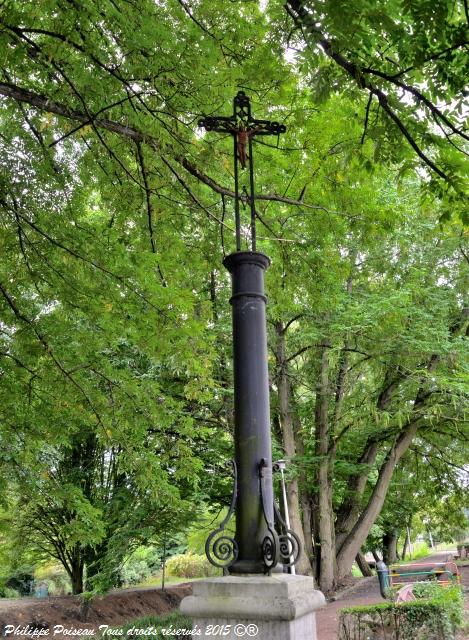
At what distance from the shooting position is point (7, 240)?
4.85 metres

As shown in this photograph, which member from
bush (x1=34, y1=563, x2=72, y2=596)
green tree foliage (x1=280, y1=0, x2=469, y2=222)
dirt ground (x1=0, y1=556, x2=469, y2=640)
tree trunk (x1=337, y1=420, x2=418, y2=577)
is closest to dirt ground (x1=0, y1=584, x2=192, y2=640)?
dirt ground (x1=0, y1=556, x2=469, y2=640)

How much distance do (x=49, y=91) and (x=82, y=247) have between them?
1.34m

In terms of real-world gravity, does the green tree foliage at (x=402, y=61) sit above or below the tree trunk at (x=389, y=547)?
above

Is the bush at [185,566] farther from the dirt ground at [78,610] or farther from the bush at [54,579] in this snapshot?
the dirt ground at [78,610]

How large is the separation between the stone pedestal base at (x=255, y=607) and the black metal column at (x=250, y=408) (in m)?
0.11

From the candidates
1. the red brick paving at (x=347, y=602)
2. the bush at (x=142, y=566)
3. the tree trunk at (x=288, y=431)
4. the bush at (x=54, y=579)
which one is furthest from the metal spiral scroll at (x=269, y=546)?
the bush at (x=54, y=579)

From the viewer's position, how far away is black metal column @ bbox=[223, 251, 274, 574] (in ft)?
7.04

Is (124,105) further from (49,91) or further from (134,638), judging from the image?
(134,638)

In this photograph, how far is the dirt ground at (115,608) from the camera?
921 cm

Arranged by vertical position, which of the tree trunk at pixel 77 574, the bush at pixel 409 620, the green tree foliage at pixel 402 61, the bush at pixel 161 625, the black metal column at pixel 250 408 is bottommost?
the bush at pixel 161 625

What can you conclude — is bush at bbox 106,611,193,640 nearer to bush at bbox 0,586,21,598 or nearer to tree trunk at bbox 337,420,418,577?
tree trunk at bbox 337,420,418,577

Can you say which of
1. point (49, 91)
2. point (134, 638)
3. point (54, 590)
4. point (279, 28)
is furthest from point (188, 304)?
point (54, 590)

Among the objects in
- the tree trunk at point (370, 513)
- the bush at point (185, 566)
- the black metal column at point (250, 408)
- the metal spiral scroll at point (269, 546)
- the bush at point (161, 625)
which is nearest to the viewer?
the metal spiral scroll at point (269, 546)

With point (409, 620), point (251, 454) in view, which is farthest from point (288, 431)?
point (251, 454)
